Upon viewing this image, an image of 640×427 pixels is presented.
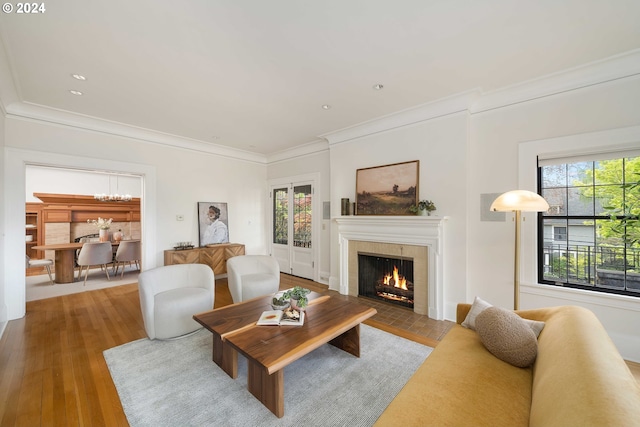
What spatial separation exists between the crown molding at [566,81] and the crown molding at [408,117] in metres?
0.20

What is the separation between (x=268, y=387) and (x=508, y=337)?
1.63m

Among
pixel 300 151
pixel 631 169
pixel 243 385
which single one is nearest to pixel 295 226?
pixel 300 151

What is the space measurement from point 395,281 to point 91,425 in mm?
3521

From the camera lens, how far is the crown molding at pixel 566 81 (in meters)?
2.37

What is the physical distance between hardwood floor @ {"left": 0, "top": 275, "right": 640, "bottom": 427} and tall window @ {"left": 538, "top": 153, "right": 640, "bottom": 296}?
89 cm

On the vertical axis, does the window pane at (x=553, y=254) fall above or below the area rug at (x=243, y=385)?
above

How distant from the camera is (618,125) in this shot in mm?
2445

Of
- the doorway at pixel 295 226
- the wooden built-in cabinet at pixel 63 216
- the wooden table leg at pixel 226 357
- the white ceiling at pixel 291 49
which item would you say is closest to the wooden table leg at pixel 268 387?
the wooden table leg at pixel 226 357

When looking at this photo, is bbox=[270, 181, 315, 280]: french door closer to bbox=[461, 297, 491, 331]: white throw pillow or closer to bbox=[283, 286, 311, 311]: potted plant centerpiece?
bbox=[283, 286, 311, 311]: potted plant centerpiece

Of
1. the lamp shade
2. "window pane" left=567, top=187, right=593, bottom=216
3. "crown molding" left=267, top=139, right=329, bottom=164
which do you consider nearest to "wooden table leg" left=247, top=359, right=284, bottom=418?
the lamp shade

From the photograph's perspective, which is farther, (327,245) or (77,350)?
(327,245)

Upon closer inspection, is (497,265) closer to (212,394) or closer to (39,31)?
(212,394)

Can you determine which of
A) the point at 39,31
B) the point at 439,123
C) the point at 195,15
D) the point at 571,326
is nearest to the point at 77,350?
the point at 39,31

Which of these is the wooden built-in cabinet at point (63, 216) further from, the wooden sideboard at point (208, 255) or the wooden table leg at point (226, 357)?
the wooden table leg at point (226, 357)
